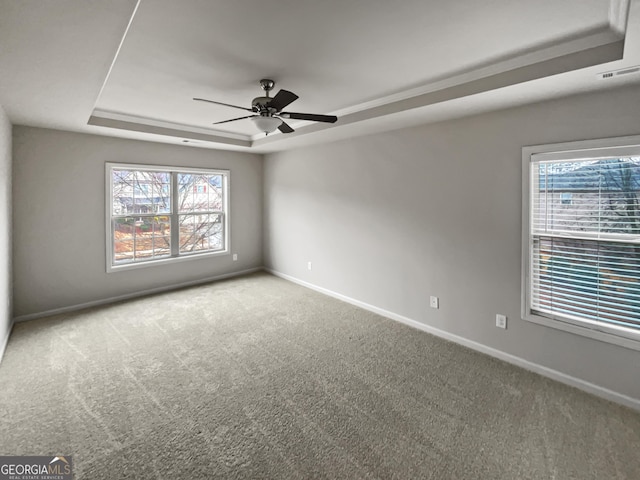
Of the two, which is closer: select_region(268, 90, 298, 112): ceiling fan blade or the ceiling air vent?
the ceiling air vent

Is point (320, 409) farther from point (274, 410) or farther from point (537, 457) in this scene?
point (537, 457)

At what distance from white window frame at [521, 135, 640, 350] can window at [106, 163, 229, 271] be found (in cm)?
464

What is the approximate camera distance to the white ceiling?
168cm

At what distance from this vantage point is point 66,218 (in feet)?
13.4

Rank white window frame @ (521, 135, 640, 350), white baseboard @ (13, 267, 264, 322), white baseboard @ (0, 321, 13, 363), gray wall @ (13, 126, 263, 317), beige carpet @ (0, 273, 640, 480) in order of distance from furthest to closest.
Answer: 1. white baseboard @ (13, 267, 264, 322)
2. gray wall @ (13, 126, 263, 317)
3. white baseboard @ (0, 321, 13, 363)
4. white window frame @ (521, 135, 640, 350)
5. beige carpet @ (0, 273, 640, 480)

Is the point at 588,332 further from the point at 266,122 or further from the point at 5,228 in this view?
the point at 5,228

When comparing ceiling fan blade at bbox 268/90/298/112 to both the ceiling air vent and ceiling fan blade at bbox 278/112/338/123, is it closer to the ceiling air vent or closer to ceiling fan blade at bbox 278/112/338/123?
ceiling fan blade at bbox 278/112/338/123

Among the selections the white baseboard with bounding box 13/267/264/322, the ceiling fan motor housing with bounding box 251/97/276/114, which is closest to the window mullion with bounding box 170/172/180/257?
the white baseboard with bounding box 13/267/264/322

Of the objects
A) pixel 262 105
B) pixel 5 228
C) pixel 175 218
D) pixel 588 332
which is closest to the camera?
pixel 588 332

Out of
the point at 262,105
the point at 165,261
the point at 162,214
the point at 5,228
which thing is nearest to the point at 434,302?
the point at 262,105

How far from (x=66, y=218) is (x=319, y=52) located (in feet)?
12.9

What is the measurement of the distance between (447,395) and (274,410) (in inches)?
52.0

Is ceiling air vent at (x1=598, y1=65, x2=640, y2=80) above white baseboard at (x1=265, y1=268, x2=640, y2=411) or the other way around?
above

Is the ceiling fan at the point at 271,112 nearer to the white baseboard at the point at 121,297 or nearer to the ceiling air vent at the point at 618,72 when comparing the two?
the ceiling air vent at the point at 618,72
